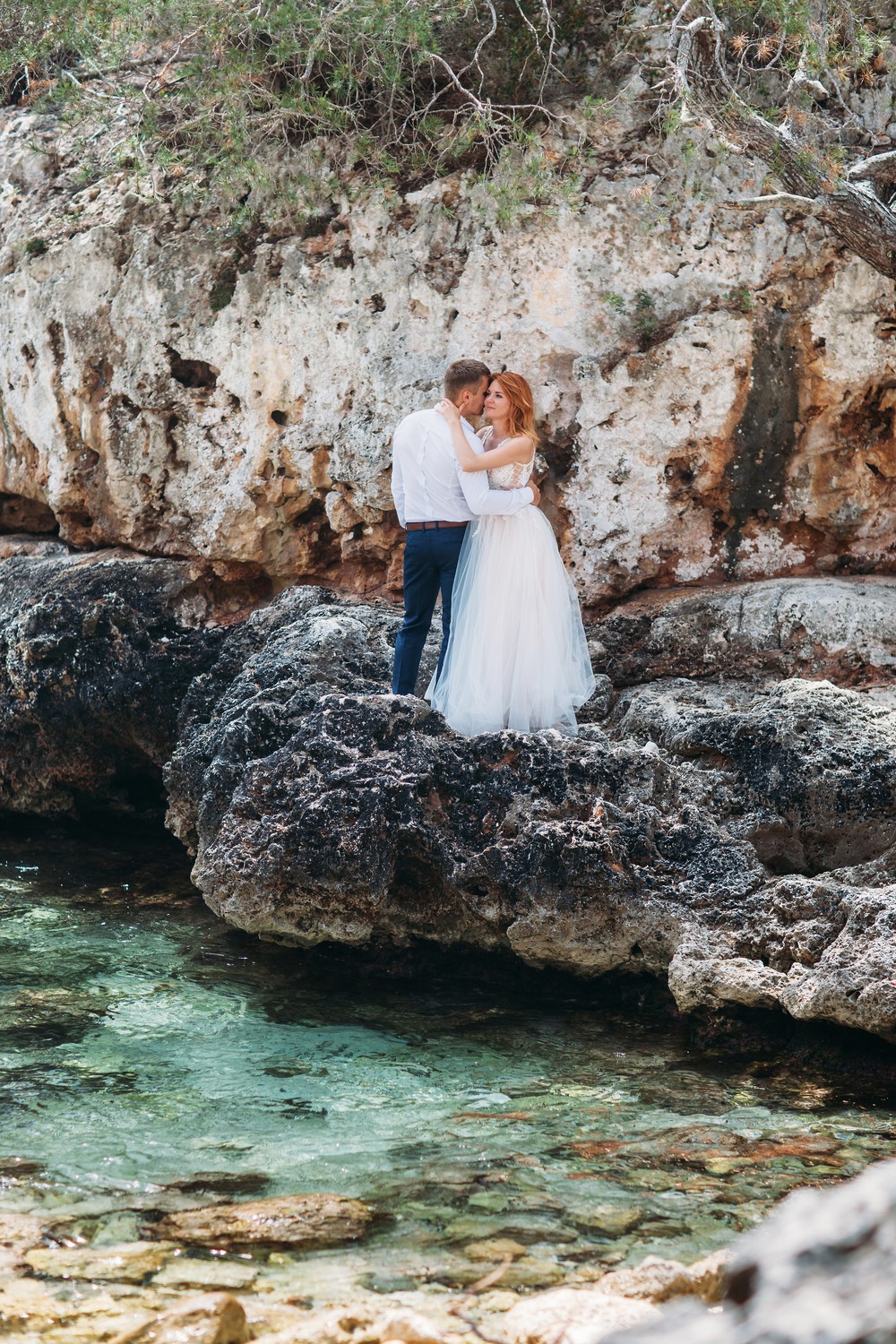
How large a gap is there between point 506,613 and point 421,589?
0.49 metres

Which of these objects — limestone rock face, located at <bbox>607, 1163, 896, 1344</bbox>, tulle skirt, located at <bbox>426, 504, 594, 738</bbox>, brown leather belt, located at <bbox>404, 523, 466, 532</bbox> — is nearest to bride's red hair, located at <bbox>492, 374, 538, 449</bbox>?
tulle skirt, located at <bbox>426, 504, 594, 738</bbox>

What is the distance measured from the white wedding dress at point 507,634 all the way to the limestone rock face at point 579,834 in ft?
0.87

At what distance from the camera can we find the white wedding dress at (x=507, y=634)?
6.06 m

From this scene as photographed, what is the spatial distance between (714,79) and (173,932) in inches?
229

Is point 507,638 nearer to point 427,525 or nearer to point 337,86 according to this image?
point 427,525

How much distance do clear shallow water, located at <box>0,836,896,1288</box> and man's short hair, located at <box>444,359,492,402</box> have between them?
297 centimetres

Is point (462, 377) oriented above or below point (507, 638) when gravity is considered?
above

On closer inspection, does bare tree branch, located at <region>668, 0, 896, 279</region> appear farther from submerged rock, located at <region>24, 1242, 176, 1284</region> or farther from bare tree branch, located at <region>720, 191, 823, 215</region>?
submerged rock, located at <region>24, 1242, 176, 1284</region>

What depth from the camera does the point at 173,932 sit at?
6461mm

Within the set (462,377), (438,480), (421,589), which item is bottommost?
(421,589)

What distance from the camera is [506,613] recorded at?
6.12 meters

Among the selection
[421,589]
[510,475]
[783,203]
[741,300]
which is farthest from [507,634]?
[783,203]

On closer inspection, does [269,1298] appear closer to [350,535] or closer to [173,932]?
[173,932]

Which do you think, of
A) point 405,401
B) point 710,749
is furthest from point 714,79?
point 710,749
